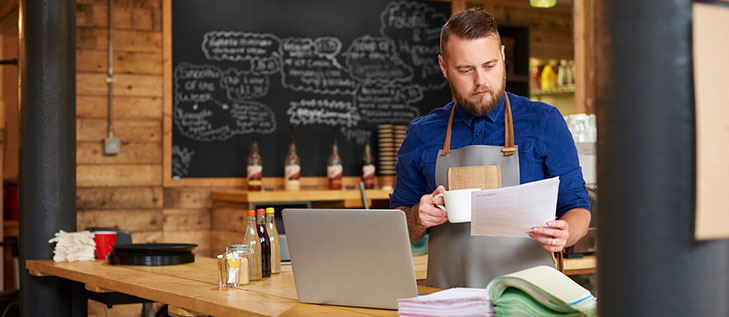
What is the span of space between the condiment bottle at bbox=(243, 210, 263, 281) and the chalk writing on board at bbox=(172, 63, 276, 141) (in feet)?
9.39

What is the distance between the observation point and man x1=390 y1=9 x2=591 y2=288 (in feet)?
6.93

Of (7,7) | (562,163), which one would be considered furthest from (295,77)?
(562,163)

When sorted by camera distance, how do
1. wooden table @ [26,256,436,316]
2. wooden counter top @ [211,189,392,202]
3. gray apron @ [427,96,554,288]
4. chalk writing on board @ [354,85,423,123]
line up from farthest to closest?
chalk writing on board @ [354,85,423,123] → wooden counter top @ [211,189,392,202] → gray apron @ [427,96,554,288] → wooden table @ [26,256,436,316]

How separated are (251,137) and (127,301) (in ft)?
8.14

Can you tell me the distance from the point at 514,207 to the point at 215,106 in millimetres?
3821

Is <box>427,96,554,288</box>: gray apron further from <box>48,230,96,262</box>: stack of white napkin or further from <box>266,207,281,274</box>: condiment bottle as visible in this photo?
<box>48,230,96,262</box>: stack of white napkin

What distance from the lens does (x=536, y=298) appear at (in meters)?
1.38

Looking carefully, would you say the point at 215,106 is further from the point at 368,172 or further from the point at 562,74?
the point at 562,74

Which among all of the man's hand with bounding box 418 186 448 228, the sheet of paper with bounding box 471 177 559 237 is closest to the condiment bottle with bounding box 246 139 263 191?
the man's hand with bounding box 418 186 448 228

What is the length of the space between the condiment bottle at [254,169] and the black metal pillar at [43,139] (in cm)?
163

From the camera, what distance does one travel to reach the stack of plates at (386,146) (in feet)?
17.9

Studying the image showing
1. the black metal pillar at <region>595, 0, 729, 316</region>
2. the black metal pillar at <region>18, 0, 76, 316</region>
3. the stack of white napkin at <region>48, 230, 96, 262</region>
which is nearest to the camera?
the black metal pillar at <region>595, 0, 729, 316</region>

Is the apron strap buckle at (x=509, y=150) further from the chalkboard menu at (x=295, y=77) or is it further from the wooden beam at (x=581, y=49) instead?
the chalkboard menu at (x=295, y=77)

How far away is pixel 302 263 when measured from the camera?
1.80 meters
